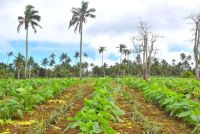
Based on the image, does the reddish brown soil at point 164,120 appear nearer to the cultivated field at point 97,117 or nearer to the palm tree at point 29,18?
the cultivated field at point 97,117

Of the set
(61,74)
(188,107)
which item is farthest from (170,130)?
(61,74)

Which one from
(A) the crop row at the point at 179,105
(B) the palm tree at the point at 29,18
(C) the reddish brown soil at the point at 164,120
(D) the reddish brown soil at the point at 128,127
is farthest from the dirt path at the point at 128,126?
(B) the palm tree at the point at 29,18

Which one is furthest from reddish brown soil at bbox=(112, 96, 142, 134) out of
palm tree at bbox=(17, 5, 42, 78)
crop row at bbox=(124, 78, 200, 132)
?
palm tree at bbox=(17, 5, 42, 78)

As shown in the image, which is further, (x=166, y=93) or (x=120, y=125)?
(x=166, y=93)

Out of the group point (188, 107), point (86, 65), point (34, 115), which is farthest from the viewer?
point (86, 65)

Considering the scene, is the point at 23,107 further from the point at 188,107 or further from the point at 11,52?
the point at 11,52

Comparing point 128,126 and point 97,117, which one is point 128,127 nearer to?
point 128,126

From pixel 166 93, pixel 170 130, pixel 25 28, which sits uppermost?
pixel 25 28

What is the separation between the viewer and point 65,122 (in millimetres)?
8984

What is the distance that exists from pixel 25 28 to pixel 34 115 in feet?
149

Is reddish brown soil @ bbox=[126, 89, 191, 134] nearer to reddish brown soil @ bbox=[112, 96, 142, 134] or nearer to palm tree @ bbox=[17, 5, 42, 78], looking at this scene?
reddish brown soil @ bbox=[112, 96, 142, 134]

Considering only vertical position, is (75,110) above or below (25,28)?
below

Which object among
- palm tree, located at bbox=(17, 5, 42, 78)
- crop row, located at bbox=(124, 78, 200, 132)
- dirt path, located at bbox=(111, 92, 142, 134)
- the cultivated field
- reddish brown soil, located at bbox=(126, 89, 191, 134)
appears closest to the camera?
the cultivated field

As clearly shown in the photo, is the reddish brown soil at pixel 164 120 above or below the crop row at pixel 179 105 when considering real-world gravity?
below
